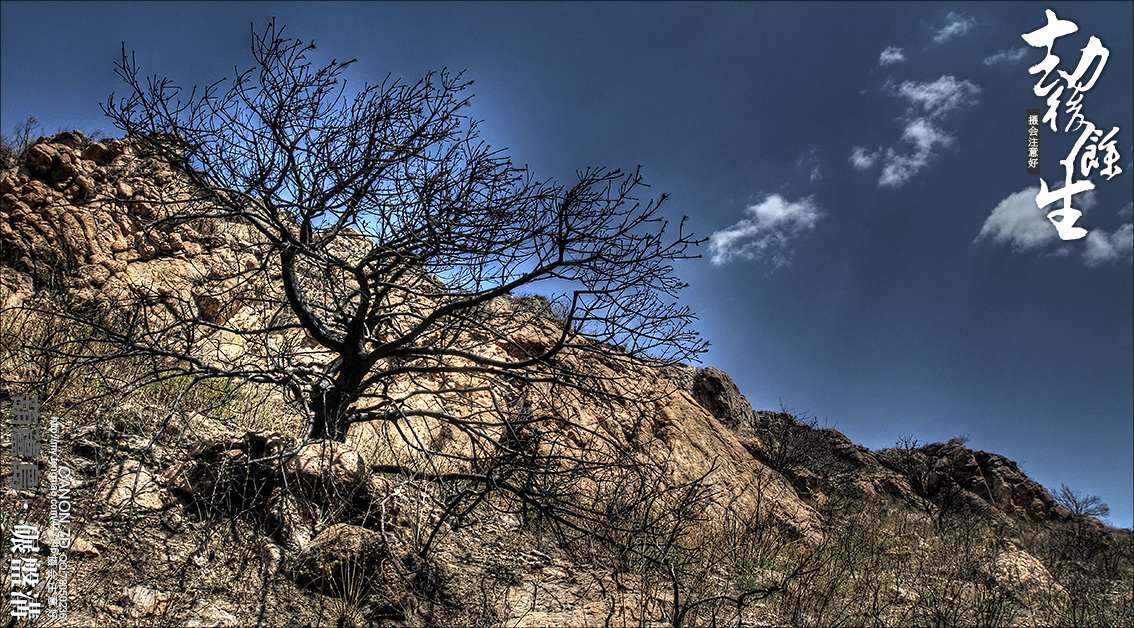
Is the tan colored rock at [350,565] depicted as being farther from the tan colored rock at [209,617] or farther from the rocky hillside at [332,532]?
the tan colored rock at [209,617]

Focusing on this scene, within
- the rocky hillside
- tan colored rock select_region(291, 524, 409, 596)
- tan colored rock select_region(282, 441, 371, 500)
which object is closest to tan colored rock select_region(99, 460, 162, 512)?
the rocky hillside

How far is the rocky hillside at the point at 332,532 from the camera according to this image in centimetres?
416

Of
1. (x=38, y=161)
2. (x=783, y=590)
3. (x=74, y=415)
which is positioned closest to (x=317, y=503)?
(x=74, y=415)

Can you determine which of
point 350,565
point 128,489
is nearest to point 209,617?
point 350,565

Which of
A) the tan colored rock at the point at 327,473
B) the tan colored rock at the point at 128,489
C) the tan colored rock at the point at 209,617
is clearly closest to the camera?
the tan colored rock at the point at 209,617

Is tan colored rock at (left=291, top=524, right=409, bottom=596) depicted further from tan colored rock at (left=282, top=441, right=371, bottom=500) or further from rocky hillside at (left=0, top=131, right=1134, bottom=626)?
tan colored rock at (left=282, top=441, right=371, bottom=500)

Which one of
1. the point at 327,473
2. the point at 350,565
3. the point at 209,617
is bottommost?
the point at 209,617

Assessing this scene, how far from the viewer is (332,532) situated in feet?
15.1

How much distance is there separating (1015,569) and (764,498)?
291 centimetres

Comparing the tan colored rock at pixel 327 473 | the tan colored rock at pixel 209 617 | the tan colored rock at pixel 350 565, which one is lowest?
the tan colored rock at pixel 209 617

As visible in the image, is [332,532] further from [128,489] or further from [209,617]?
[128,489]

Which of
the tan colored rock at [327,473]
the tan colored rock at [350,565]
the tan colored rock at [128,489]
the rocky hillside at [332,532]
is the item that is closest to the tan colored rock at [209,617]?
the rocky hillside at [332,532]

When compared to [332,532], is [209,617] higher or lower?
lower

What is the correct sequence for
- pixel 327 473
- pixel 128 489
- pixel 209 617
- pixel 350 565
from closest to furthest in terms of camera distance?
pixel 209 617
pixel 350 565
pixel 128 489
pixel 327 473
